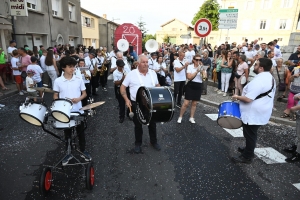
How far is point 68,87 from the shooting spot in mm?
3461

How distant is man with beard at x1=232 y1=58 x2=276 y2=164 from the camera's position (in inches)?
136

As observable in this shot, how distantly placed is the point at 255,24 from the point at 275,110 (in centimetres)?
3650

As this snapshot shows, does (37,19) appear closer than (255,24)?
Yes

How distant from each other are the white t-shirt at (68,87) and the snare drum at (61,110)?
0.50 m

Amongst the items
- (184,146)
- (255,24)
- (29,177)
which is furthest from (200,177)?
(255,24)

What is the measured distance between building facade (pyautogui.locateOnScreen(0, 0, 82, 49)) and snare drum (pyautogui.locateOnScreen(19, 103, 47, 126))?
1086cm

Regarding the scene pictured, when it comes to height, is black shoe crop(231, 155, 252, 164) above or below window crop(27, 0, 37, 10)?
below

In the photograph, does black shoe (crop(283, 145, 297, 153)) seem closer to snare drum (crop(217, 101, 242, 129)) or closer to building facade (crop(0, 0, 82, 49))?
snare drum (crop(217, 101, 242, 129))

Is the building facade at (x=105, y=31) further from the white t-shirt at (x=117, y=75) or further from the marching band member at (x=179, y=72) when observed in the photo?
the white t-shirt at (x=117, y=75)

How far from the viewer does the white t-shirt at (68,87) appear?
3.43 m

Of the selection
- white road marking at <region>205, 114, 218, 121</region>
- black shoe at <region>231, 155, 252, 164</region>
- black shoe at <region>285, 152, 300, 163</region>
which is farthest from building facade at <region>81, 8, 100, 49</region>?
black shoe at <region>285, 152, 300, 163</region>

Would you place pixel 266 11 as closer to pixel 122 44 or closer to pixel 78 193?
pixel 122 44

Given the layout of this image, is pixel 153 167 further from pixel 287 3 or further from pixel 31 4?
pixel 287 3

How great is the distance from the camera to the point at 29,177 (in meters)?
3.44
